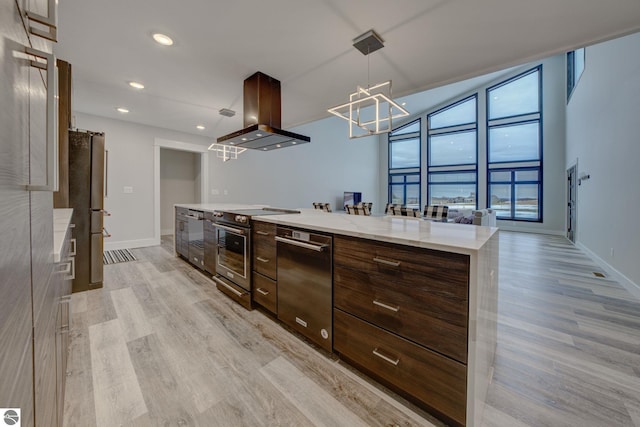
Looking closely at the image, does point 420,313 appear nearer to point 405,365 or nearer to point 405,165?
point 405,365

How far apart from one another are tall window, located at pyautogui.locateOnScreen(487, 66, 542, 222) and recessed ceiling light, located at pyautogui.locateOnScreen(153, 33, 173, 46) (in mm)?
9243

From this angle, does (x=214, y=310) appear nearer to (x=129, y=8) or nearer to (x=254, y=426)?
(x=254, y=426)

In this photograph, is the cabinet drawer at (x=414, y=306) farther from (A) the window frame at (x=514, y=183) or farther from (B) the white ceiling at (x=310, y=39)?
(A) the window frame at (x=514, y=183)

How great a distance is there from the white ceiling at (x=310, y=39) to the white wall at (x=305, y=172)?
281cm

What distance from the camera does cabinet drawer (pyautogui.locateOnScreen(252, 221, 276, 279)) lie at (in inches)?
79.9

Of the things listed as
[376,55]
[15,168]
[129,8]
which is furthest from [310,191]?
[15,168]

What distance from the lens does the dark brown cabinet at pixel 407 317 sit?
108cm

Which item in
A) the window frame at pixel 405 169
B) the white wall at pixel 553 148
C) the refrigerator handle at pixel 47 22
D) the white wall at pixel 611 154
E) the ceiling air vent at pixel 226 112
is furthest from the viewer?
the window frame at pixel 405 169

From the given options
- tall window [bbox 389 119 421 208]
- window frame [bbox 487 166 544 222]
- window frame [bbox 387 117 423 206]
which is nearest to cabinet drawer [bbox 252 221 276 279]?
window frame [bbox 487 166 544 222]

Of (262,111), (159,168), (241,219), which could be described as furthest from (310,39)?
(159,168)

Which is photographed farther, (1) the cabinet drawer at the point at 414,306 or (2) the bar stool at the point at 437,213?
(2) the bar stool at the point at 437,213

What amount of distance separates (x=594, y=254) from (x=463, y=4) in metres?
4.67

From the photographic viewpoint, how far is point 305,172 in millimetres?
7871

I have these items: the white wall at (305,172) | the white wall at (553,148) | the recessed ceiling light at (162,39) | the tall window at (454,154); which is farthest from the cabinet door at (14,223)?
the tall window at (454,154)
